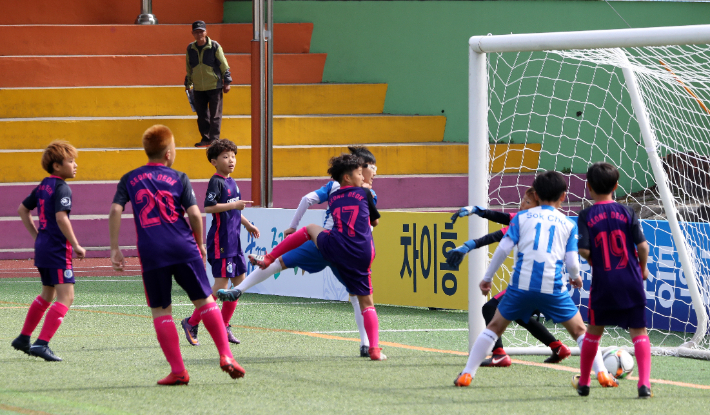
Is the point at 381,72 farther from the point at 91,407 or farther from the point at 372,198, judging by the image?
the point at 91,407

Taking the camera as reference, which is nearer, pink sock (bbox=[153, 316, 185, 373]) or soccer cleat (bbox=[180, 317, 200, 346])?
pink sock (bbox=[153, 316, 185, 373])

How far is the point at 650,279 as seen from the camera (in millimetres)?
8078

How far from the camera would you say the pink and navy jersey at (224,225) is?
7.24 m

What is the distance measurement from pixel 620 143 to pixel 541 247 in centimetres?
1343

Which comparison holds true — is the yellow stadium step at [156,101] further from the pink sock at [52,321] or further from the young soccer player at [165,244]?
the young soccer player at [165,244]

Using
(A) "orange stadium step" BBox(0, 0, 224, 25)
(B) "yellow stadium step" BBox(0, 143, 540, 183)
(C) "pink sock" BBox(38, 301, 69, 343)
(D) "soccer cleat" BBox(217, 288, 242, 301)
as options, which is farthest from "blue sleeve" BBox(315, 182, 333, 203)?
(A) "orange stadium step" BBox(0, 0, 224, 25)

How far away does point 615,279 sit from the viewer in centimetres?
505

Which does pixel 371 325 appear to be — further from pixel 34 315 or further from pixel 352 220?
pixel 34 315

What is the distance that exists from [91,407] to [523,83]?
13.9 meters

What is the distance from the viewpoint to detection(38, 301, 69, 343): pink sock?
627 cm

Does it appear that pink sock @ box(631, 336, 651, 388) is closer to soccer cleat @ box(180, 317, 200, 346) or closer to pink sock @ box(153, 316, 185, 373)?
pink sock @ box(153, 316, 185, 373)

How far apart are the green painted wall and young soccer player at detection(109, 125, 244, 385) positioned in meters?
13.4

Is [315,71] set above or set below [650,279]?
above

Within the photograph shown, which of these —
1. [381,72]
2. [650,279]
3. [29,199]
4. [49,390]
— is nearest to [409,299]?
[650,279]
